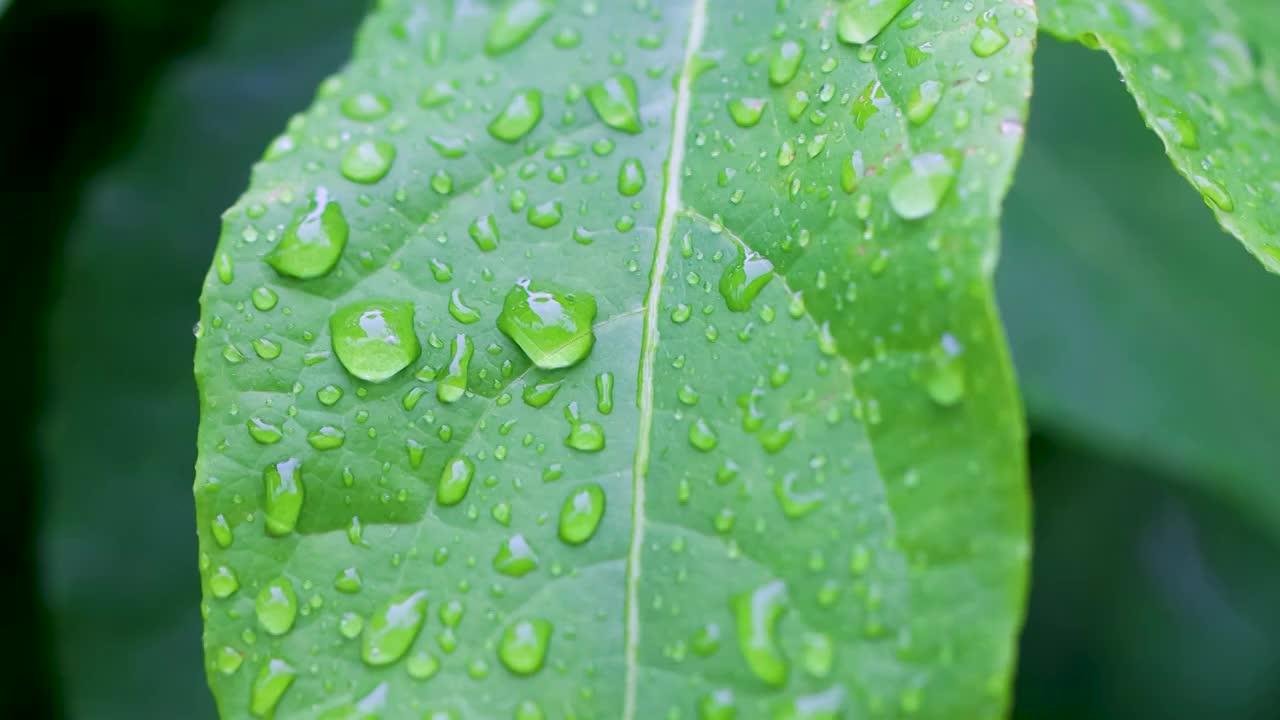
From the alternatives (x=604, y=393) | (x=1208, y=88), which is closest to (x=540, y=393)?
(x=604, y=393)

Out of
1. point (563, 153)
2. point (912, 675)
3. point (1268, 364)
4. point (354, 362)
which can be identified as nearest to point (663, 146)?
point (563, 153)

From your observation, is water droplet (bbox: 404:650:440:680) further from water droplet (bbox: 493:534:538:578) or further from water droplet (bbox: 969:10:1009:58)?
water droplet (bbox: 969:10:1009:58)

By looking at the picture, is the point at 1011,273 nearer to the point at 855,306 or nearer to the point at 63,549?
the point at 855,306

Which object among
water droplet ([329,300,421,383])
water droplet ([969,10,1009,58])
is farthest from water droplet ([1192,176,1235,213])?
water droplet ([329,300,421,383])

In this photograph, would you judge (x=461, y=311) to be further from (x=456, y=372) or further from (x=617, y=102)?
(x=617, y=102)

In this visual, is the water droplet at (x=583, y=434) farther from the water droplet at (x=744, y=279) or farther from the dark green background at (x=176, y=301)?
the dark green background at (x=176, y=301)

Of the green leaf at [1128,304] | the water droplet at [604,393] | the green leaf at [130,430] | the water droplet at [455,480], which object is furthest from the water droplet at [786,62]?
the green leaf at [130,430]
